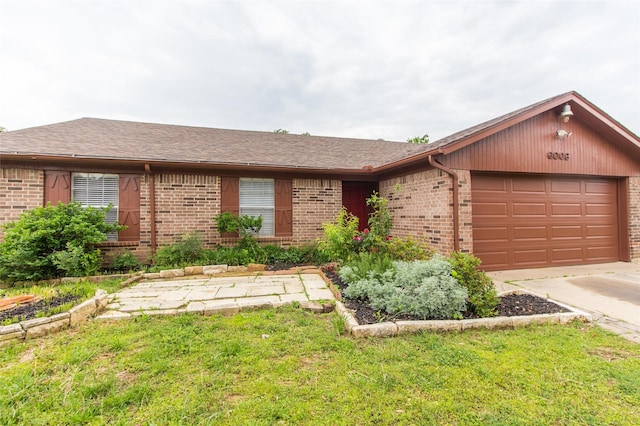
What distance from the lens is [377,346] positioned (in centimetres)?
269

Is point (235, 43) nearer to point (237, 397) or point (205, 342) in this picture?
point (205, 342)

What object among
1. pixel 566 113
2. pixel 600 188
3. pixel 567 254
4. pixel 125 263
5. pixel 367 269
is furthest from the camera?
pixel 600 188

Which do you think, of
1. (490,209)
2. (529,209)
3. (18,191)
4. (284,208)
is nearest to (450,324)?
(490,209)

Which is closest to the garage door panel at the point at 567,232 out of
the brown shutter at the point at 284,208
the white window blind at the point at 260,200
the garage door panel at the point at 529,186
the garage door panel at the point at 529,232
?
the garage door panel at the point at 529,232

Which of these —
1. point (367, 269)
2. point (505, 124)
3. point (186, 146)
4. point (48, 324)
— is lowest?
point (48, 324)

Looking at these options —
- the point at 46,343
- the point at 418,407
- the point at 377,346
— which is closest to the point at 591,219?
the point at 377,346

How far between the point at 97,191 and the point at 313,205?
5266 millimetres

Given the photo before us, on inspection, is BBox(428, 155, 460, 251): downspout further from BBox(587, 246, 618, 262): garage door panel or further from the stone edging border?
BBox(587, 246, 618, 262): garage door panel

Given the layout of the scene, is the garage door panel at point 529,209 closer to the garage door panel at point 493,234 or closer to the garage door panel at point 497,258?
the garage door panel at point 493,234

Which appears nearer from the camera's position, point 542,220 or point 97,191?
point 97,191

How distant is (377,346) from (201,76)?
1047 cm

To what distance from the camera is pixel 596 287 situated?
472 cm

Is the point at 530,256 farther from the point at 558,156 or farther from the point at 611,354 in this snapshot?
the point at 611,354

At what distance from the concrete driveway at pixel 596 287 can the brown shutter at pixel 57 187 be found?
924 cm
